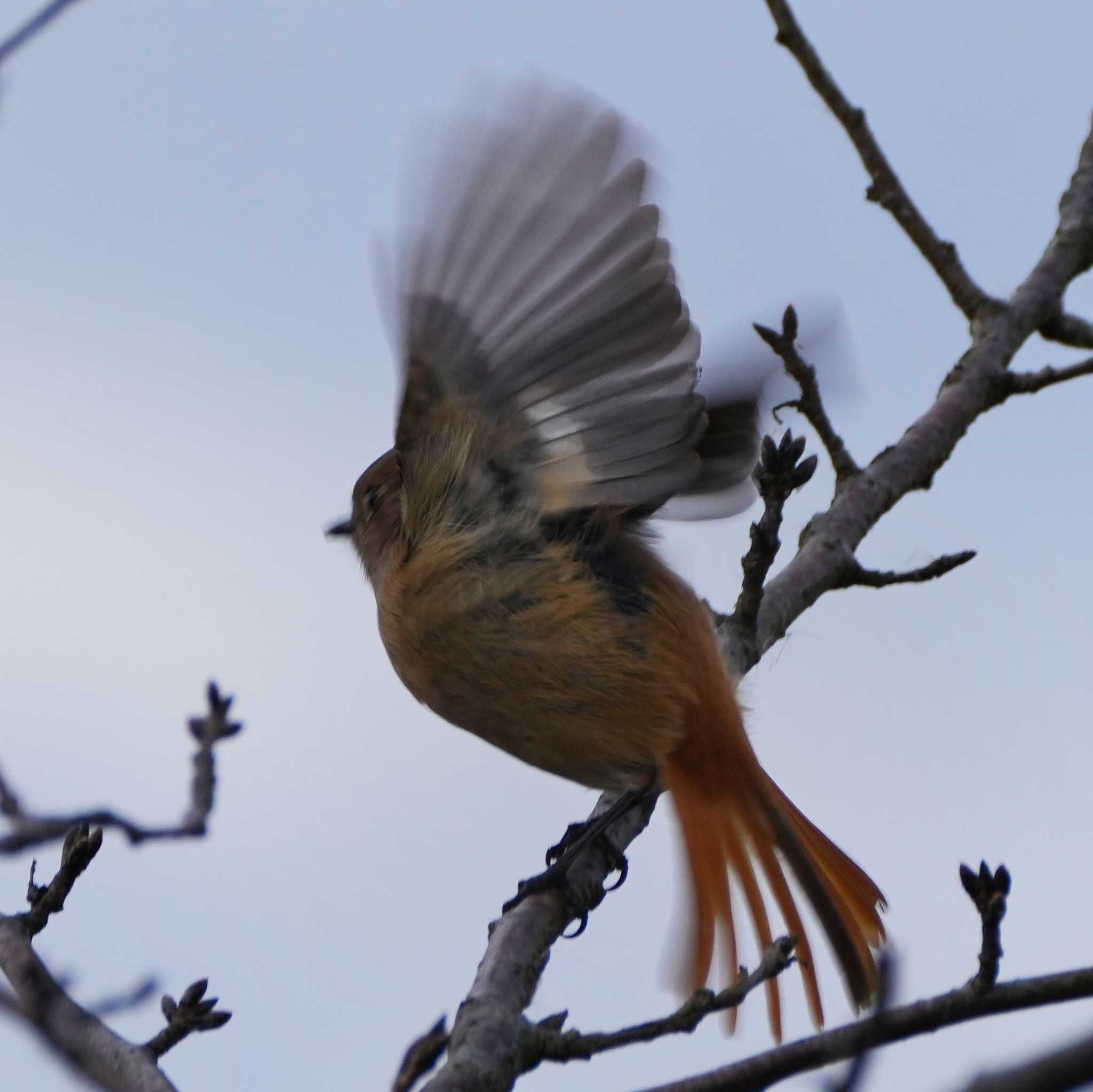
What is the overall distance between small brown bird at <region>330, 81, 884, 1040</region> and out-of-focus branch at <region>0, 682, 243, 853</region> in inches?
32.3

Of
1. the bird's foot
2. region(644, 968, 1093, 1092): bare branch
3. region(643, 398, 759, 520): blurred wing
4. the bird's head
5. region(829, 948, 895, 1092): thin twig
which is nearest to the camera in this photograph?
region(829, 948, 895, 1092): thin twig

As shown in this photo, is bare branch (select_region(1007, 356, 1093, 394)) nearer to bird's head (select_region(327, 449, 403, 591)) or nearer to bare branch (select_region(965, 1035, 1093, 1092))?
bird's head (select_region(327, 449, 403, 591))

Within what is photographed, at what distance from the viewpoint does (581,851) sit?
12.8ft

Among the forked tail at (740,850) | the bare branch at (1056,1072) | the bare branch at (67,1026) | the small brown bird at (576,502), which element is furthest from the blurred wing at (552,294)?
the bare branch at (1056,1072)

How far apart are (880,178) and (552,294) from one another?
1557 mm

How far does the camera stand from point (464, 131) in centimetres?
336

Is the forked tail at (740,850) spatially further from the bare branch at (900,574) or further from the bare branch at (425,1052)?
the bare branch at (425,1052)

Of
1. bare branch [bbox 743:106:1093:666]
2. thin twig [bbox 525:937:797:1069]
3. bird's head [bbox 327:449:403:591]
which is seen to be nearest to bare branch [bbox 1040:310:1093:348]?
bare branch [bbox 743:106:1093:666]

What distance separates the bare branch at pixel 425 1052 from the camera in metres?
2.29

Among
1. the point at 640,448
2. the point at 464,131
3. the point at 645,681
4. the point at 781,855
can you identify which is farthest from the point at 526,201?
the point at 781,855

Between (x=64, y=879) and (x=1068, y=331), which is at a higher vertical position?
(x=1068, y=331)

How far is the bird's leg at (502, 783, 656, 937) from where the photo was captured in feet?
12.0

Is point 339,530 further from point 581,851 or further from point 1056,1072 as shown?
point 1056,1072

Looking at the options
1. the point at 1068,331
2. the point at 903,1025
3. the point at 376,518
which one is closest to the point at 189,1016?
the point at 903,1025
